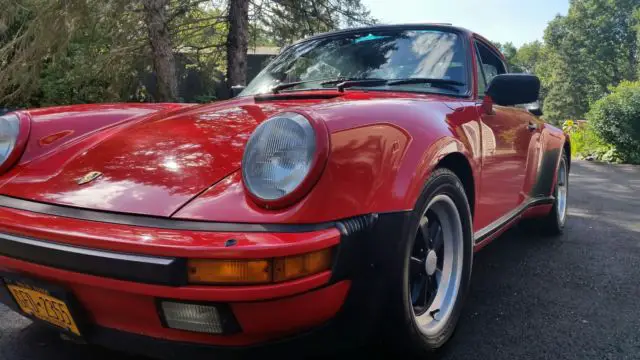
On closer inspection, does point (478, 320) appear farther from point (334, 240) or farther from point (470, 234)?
point (334, 240)

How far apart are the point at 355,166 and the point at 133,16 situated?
7561 mm

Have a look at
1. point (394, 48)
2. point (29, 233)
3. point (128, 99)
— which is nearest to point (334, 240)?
point (29, 233)

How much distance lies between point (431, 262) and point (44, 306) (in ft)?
4.44

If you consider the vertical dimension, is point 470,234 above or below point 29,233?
below

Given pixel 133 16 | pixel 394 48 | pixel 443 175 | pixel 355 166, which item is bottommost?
pixel 443 175

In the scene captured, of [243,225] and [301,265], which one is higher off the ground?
[243,225]

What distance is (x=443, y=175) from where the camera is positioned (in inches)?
73.1

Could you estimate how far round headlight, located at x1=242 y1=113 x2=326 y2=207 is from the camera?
4.62 ft

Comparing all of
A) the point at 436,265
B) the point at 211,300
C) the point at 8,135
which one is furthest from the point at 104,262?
the point at 436,265

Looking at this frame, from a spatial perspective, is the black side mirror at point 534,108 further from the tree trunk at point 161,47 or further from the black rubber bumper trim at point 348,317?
the tree trunk at point 161,47

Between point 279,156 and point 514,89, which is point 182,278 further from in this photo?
point 514,89

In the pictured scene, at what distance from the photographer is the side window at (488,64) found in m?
2.97

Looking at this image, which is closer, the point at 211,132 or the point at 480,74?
the point at 211,132

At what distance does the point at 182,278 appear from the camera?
1289mm
